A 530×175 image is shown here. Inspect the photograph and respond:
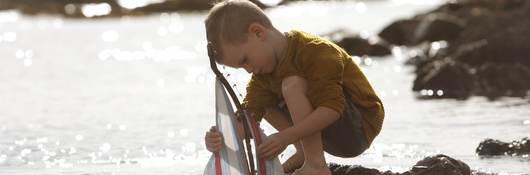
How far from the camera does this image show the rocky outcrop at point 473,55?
10594 mm

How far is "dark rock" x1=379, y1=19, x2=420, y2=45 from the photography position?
64.5 feet

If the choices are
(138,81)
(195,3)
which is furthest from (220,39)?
(195,3)

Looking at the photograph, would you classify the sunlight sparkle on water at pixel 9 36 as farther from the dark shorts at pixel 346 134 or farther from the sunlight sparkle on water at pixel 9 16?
the dark shorts at pixel 346 134

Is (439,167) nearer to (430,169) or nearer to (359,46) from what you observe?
(430,169)

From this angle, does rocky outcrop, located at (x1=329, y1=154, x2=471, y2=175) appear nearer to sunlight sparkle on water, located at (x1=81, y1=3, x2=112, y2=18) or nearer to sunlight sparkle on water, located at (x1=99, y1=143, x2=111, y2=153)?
sunlight sparkle on water, located at (x1=99, y1=143, x2=111, y2=153)

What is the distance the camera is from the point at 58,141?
24.3 feet

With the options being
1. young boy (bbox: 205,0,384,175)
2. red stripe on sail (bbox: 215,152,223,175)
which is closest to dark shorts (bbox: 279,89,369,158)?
young boy (bbox: 205,0,384,175)

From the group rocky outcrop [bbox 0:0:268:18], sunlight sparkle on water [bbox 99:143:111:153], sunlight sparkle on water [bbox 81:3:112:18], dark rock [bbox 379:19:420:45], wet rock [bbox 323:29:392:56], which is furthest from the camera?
rocky outcrop [bbox 0:0:268:18]

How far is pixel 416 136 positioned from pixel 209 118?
2.11 metres

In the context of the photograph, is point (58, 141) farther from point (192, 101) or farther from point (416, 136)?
point (192, 101)

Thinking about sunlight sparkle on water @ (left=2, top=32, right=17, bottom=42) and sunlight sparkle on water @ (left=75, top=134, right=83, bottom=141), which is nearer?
sunlight sparkle on water @ (left=75, top=134, right=83, bottom=141)

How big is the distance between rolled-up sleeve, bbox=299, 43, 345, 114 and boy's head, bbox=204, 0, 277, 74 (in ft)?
0.70

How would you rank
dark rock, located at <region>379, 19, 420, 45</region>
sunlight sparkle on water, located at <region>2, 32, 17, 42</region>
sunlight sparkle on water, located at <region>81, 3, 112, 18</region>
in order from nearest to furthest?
dark rock, located at <region>379, 19, 420, 45</region> < sunlight sparkle on water, located at <region>2, 32, 17, 42</region> < sunlight sparkle on water, located at <region>81, 3, 112, 18</region>

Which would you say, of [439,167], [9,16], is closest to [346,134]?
[439,167]
